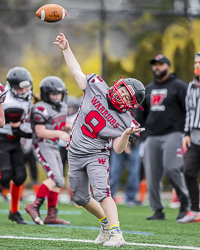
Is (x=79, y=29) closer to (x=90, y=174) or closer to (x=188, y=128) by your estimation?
(x=188, y=128)

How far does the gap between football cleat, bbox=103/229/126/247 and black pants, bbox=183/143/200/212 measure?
7.46 ft

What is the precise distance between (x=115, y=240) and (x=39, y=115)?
2.52m

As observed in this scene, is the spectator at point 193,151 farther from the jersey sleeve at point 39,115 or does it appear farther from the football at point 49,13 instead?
the football at point 49,13

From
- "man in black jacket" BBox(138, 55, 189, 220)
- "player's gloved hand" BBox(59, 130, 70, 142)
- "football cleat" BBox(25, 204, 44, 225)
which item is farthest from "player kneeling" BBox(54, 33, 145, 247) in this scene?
"man in black jacket" BBox(138, 55, 189, 220)

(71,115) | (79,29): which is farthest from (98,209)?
(79,29)

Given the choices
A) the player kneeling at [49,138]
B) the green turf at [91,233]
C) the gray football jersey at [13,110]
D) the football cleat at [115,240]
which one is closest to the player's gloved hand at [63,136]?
the player kneeling at [49,138]

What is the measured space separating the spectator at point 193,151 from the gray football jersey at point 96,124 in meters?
1.91

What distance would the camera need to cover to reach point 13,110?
232 inches

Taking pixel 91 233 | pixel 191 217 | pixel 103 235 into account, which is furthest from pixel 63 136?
pixel 103 235

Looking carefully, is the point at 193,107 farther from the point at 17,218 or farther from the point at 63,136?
the point at 17,218

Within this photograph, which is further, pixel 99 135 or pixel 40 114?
pixel 40 114

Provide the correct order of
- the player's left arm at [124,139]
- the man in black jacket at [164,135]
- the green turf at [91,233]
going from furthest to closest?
the man in black jacket at [164,135] → the green turf at [91,233] → the player's left arm at [124,139]

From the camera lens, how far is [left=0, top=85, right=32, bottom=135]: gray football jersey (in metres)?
5.90

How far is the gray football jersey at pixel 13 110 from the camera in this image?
232 inches
